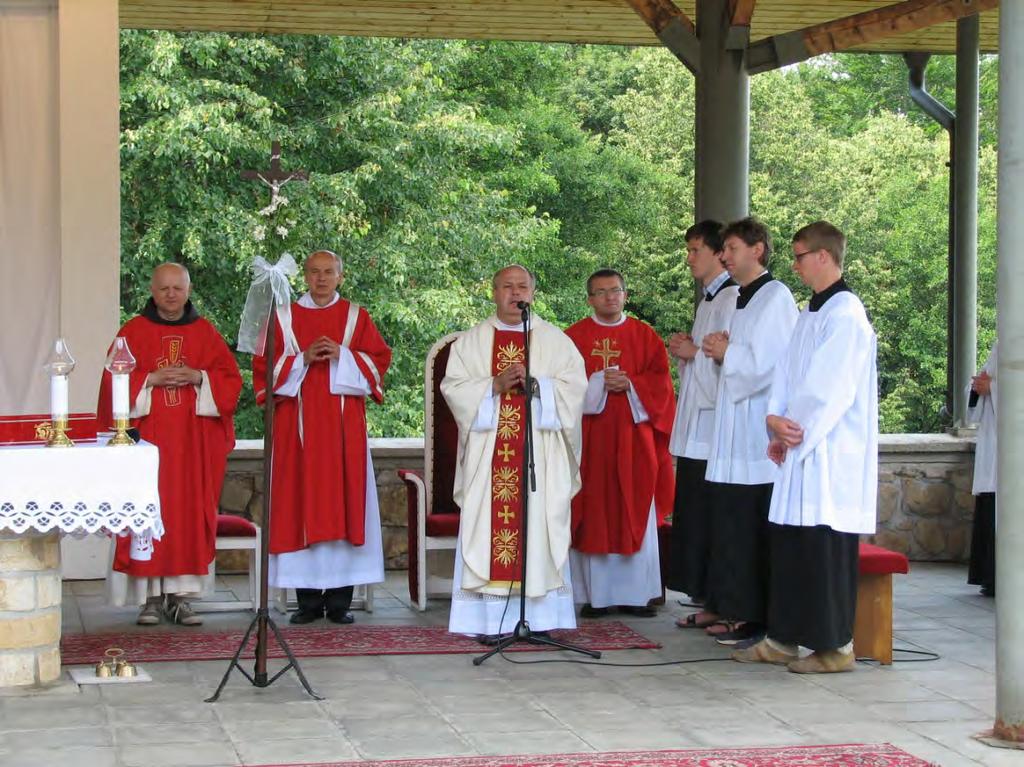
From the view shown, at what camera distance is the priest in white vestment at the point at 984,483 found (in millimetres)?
7988

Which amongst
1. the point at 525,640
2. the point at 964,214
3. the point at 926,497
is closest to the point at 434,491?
the point at 525,640

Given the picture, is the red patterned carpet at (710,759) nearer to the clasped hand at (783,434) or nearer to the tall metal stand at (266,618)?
the tall metal stand at (266,618)

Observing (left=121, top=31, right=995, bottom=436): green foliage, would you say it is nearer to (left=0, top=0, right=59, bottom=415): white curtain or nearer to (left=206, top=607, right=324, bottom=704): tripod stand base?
(left=0, top=0, right=59, bottom=415): white curtain

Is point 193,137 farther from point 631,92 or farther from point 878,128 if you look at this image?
point 878,128

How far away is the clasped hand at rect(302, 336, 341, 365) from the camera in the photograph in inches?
278

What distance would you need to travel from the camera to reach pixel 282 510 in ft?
23.6

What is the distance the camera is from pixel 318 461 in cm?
721

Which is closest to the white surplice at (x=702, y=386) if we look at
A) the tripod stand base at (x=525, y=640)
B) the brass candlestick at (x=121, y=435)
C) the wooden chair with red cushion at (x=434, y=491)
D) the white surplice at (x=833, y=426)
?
the white surplice at (x=833, y=426)

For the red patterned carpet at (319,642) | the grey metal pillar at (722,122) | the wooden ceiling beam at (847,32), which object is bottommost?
the red patterned carpet at (319,642)

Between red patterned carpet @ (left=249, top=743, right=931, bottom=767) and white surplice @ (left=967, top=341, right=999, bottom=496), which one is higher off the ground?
white surplice @ (left=967, top=341, right=999, bottom=496)

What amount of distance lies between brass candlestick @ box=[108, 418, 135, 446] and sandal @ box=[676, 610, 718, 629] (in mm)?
2679

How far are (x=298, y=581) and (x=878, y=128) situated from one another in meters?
17.9

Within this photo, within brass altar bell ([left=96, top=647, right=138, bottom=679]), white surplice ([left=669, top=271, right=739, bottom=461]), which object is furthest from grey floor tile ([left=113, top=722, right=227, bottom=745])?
white surplice ([left=669, top=271, right=739, bottom=461])

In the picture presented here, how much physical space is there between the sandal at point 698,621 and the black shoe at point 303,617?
1650mm
